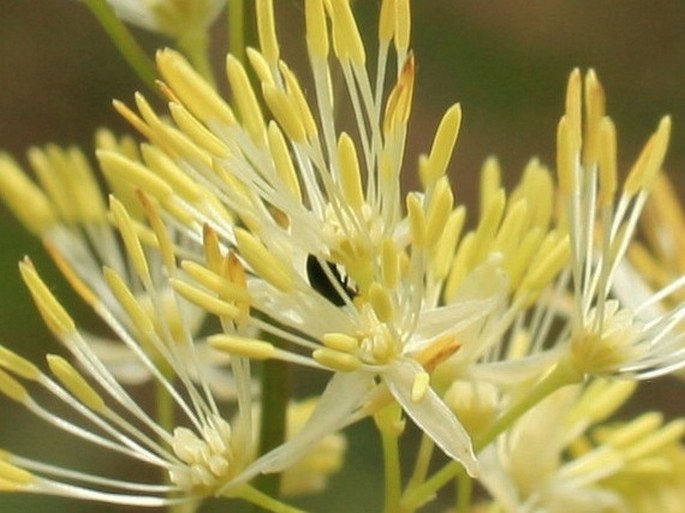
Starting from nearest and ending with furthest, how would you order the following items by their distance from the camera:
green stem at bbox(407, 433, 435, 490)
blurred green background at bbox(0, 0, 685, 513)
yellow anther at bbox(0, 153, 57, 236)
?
green stem at bbox(407, 433, 435, 490) → yellow anther at bbox(0, 153, 57, 236) → blurred green background at bbox(0, 0, 685, 513)

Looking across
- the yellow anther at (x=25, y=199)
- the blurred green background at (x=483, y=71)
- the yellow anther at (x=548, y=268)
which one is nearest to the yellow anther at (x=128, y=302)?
the yellow anther at (x=548, y=268)

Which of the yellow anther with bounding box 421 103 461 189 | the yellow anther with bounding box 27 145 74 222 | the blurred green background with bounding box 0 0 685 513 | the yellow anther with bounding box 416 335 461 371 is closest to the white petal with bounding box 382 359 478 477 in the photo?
the yellow anther with bounding box 416 335 461 371

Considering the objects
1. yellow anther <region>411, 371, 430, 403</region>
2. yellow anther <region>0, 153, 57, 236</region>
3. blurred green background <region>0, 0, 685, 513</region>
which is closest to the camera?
yellow anther <region>411, 371, 430, 403</region>

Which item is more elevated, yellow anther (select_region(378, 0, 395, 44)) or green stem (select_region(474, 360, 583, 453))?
yellow anther (select_region(378, 0, 395, 44))

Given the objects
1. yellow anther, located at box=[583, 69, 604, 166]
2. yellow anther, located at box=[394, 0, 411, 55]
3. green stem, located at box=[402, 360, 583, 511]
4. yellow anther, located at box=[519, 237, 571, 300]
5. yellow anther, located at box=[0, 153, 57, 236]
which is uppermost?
yellow anther, located at box=[0, 153, 57, 236]

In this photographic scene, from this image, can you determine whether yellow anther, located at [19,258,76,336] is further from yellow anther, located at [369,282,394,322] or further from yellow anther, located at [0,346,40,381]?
yellow anther, located at [369,282,394,322]

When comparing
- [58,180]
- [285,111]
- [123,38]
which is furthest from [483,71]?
[285,111]
